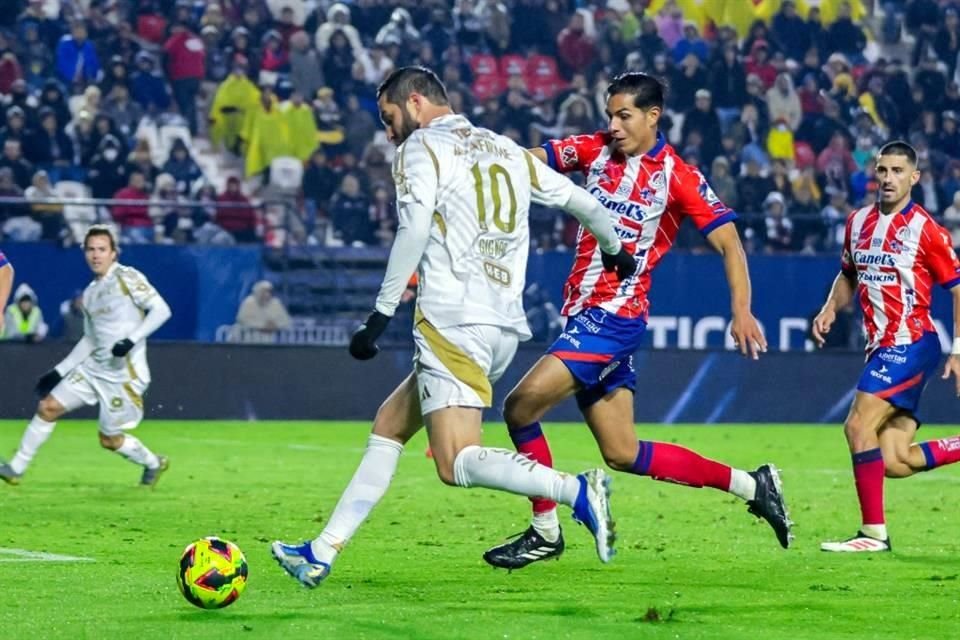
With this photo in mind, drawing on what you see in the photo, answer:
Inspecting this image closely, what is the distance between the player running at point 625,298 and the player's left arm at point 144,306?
17.2 feet

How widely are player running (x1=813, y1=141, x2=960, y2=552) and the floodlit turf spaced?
478 millimetres

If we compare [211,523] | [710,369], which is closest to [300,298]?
[710,369]

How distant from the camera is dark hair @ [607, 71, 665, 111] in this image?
26.5 ft

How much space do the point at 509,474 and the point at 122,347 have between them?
6.51 metres

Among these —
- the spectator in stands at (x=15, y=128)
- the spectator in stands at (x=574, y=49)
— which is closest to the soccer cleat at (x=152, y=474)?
the spectator in stands at (x=15, y=128)

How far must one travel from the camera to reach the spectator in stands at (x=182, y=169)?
21.1 meters

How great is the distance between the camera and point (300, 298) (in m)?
19.9

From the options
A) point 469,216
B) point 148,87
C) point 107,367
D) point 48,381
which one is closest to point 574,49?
point 148,87

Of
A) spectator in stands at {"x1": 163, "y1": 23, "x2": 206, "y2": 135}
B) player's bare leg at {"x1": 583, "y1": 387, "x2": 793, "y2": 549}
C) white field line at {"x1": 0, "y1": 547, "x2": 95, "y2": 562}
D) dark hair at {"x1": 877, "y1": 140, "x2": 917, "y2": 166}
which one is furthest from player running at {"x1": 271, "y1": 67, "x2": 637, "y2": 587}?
spectator in stands at {"x1": 163, "y1": 23, "x2": 206, "y2": 135}

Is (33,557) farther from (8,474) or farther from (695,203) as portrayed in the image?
(8,474)

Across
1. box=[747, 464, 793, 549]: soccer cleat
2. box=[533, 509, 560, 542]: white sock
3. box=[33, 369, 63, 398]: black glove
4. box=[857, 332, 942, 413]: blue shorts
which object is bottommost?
box=[33, 369, 63, 398]: black glove

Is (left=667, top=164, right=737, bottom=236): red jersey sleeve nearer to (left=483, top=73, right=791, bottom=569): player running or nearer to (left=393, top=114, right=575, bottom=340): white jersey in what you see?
(left=483, top=73, right=791, bottom=569): player running

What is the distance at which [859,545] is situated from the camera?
8.88 meters

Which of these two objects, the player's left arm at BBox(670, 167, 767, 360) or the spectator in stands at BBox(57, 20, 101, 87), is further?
the spectator in stands at BBox(57, 20, 101, 87)
